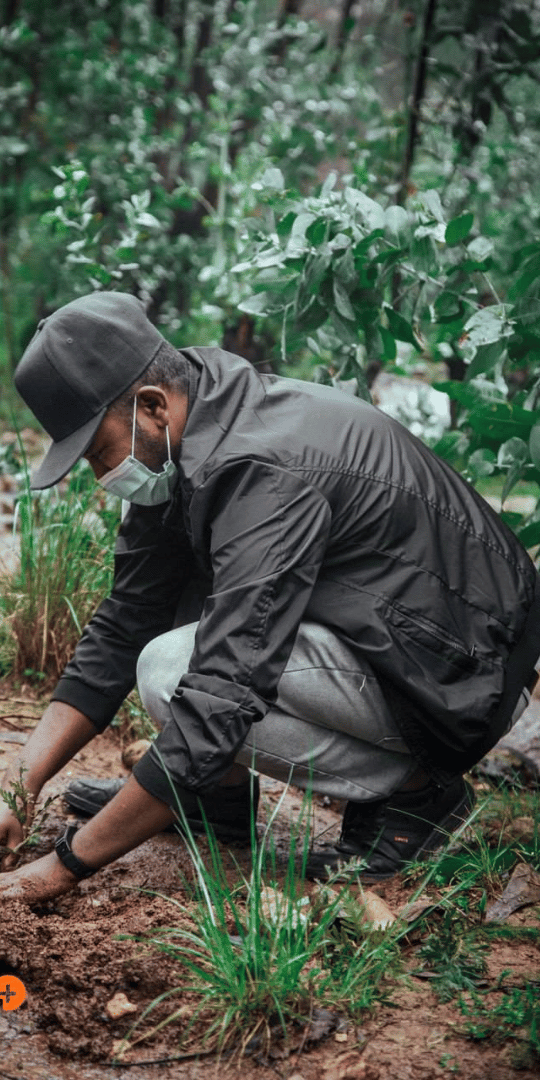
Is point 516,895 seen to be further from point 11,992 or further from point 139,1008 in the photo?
point 11,992

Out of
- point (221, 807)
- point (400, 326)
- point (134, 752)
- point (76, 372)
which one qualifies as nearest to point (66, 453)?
point (76, 372)

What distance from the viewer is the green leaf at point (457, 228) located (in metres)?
2.76

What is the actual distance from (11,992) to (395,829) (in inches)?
35.8

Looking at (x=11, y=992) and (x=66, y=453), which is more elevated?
(x=66, y=453)

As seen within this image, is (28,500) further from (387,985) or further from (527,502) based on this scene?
(527,502)

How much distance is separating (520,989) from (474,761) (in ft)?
1.80

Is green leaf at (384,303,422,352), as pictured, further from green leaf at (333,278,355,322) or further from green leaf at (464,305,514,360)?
green leaf at (464,305,514,360)

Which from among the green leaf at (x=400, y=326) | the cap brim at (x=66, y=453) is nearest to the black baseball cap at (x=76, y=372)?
the cap brim at (x=66, y=453)

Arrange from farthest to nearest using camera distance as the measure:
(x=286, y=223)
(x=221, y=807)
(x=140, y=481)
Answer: (x=286, y=223), (x=221, y=807), (x=140, y=481)

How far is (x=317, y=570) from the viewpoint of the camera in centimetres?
216

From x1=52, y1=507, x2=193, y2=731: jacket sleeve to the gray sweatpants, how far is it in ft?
0.67

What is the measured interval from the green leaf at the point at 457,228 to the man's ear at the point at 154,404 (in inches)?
36.3

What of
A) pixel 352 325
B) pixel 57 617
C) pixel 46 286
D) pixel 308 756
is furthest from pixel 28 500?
pixel 46 286

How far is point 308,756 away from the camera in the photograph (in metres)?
2.46
